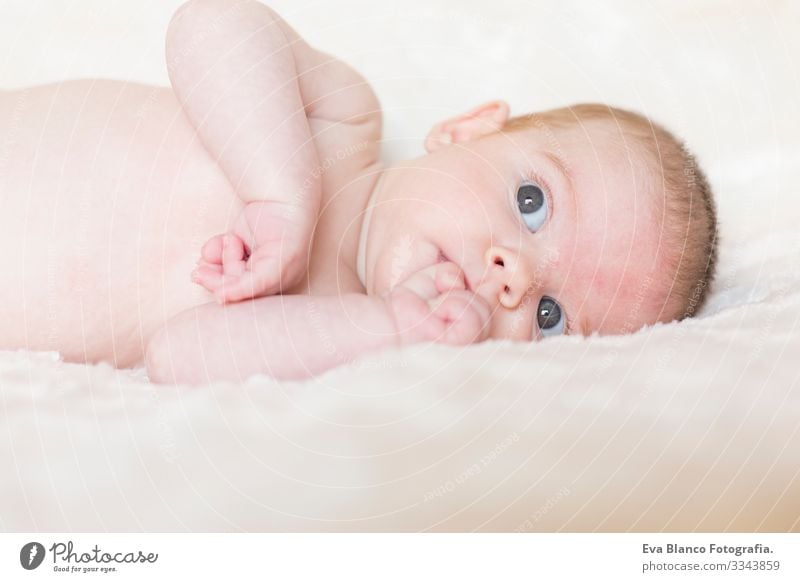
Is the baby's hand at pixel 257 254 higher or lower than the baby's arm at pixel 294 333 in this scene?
higher

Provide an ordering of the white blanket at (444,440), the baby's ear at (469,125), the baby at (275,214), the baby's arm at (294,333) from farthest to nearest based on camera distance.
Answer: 1. the baby's ear at (469,125)
2. the baby at (275,214)
3. the baby's arm at (294,333)
4. the white blanket at (444,440)

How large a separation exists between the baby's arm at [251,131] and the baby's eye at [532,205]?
23cm

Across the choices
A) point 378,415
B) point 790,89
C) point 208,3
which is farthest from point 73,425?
point 790,89

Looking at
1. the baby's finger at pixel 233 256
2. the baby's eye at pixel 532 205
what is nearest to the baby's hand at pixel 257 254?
the baby's finger at pixel 233 256

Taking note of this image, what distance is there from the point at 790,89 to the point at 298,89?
75cm

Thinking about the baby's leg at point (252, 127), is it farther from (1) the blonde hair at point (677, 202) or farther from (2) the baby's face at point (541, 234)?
(1) the blonde hair at point (677, 202)

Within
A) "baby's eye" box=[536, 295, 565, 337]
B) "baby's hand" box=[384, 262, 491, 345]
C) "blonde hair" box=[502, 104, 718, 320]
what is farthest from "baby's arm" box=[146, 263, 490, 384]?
"blonde hair" box=[502, 104, 718, 320]

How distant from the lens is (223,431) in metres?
0.70

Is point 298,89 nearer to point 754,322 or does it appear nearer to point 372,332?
point 372,332

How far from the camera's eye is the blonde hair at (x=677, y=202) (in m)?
0.97
